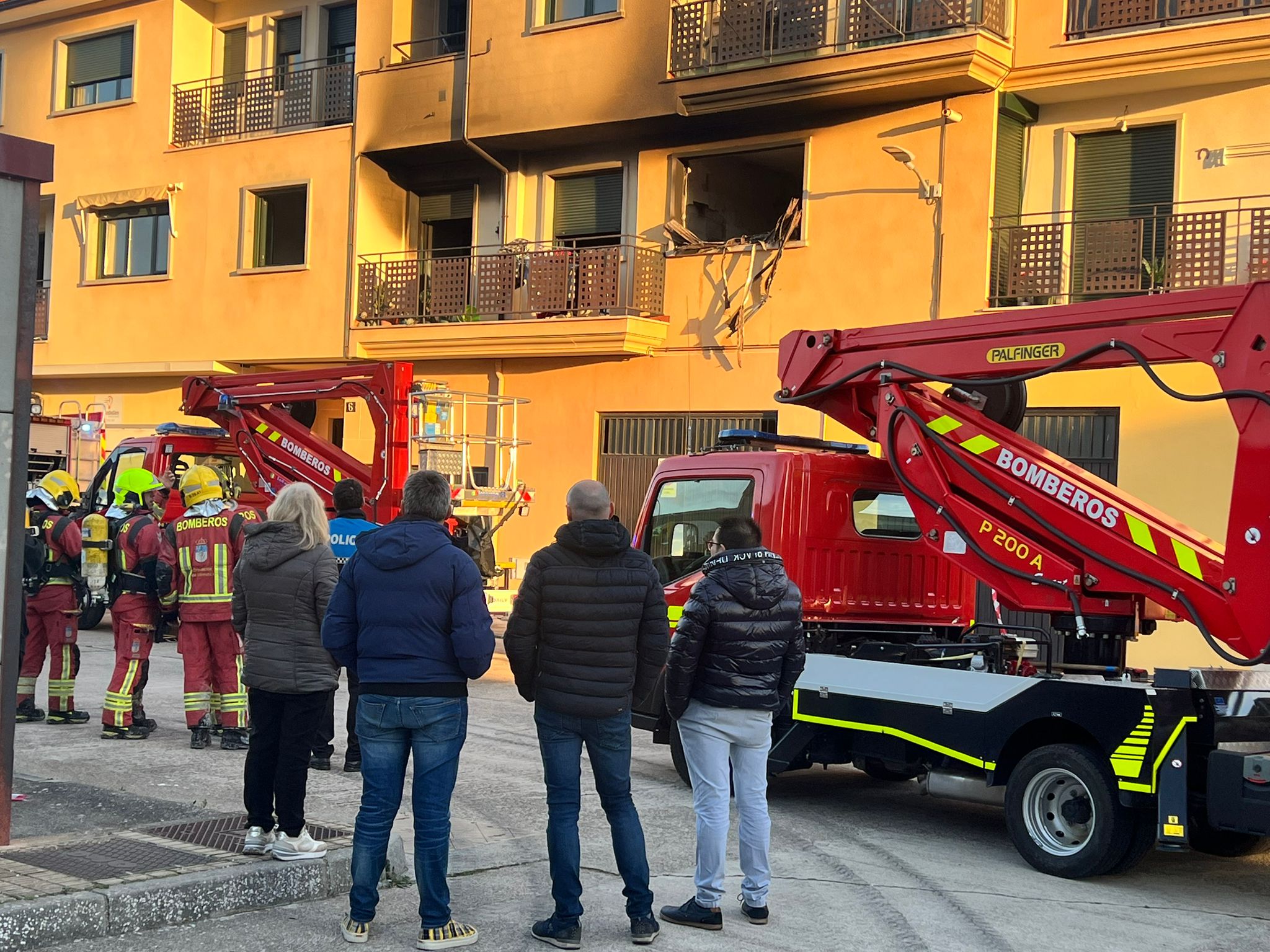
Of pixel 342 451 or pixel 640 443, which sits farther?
pixel 640 443

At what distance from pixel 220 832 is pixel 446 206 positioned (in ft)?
57.3

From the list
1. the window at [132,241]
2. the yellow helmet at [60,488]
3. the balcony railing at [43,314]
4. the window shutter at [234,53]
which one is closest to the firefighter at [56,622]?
the yellow helmet at [60,488]

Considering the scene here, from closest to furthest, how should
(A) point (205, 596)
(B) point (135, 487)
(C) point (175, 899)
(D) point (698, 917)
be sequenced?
(C) point (175, 899)
(D) point (698, 917)
(A) point (205, 596)
(B) point (135, 487)

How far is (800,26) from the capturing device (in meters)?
18.6

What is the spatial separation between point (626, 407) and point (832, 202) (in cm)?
414

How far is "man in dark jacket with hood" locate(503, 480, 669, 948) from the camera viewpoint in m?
6.00

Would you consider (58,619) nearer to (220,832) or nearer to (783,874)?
(220,832)

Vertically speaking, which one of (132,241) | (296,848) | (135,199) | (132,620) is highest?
(135,199)

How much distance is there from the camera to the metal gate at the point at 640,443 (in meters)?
20.1

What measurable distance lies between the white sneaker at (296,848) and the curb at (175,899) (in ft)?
0.13

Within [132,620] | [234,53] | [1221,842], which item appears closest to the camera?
[1221,842]

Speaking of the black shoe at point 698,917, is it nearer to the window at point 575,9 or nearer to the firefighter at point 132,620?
the firefighter at point 132,620

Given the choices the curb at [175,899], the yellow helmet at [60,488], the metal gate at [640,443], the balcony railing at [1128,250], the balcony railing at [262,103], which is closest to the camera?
the curb at [175,899]

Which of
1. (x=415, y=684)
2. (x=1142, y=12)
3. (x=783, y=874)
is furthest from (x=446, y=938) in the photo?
(x=1142, y=12)
